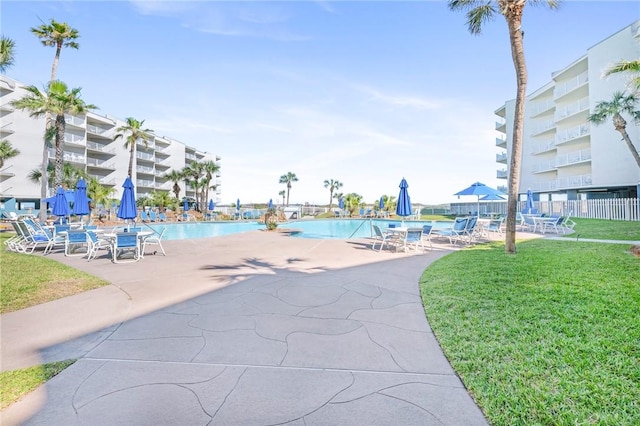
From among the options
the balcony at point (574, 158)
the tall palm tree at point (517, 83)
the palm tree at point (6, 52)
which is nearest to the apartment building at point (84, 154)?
the palm tree at point (6, 52)

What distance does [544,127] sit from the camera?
37.1 meters

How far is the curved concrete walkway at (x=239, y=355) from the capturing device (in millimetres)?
2156

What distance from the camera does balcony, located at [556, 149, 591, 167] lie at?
3067 cm

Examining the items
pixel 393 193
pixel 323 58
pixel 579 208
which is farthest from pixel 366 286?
pixel 393 193

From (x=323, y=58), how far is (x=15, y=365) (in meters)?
16.9

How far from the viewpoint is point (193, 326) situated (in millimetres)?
A: 3686

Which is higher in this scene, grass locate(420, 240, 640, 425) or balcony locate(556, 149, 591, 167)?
balcony locate(556, 149, 591, 167)

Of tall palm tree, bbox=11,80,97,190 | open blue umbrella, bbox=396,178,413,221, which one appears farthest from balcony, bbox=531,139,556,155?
tall palm tree, bbox=11,80,97,190

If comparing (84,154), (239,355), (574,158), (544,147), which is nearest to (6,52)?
(239,355)

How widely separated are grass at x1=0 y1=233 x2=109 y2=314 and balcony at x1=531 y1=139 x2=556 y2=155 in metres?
43.1

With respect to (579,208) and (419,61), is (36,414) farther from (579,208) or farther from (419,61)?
(579,208)

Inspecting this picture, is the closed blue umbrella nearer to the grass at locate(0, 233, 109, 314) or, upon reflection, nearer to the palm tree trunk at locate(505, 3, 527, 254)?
the palm tree trunk at locate(505, 3, 527, 254)

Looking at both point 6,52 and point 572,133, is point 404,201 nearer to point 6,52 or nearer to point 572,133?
point 6,52

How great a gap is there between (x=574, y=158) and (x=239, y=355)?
39.8 m
